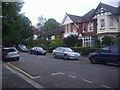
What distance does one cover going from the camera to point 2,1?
9.81 metres

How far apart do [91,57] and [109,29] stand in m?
12.6

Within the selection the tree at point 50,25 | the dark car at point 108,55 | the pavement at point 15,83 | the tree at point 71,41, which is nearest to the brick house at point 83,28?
the tree at point 71,41

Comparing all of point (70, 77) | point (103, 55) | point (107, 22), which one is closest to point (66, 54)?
point (103, 55)

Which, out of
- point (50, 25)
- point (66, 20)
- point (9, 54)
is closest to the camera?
point (9, 54)

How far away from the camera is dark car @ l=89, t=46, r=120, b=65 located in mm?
9867

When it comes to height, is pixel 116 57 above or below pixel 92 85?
above

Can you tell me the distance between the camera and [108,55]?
10.4 metres

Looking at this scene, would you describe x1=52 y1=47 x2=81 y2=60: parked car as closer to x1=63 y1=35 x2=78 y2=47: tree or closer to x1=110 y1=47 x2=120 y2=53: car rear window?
x1=110 y1=47 x2=120 y2=53: car rear window

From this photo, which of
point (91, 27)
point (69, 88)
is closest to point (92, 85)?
point (69, 88)

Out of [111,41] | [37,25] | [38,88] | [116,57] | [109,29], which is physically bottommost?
[38,88]

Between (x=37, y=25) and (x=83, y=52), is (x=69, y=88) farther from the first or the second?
(x=37, y=25)

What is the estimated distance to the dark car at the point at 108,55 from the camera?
388 inches

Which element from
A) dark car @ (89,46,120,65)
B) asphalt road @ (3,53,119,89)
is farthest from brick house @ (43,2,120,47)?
asphalt road @ (3,53,119,89)

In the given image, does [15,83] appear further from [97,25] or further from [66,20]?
[66,20]
